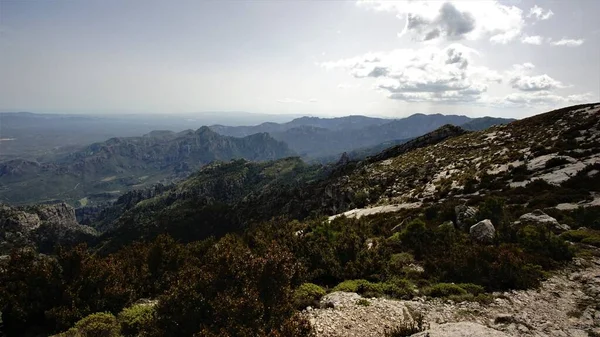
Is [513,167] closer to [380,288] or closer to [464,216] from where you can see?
[464,216]

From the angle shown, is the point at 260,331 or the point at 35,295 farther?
the point at 35,295

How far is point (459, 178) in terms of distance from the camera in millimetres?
33062

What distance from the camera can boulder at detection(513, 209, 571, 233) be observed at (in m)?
17.2

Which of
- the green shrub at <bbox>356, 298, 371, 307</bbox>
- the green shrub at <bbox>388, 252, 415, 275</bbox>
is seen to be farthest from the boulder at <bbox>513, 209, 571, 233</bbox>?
the green shrub at <bbox>356, 298, 371, 307</bbox>

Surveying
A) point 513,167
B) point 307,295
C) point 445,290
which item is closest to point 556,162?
point 513,167

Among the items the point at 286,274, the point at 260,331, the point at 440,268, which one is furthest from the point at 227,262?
the point at 440,268

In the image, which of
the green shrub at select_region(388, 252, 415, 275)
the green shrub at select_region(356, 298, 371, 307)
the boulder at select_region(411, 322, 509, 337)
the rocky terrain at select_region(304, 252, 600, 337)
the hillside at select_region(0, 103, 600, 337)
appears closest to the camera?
the boulder at select_region(411, 322, 509, 337)

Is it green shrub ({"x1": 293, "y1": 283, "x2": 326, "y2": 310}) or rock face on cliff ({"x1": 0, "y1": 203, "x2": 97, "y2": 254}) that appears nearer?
green shrub ({"x1": 293, "y1": 283, "x2": 326, "y2": 310})

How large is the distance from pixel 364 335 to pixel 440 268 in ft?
21.0

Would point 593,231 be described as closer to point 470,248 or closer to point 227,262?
point 470,248

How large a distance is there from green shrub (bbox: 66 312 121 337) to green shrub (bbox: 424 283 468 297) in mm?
11014

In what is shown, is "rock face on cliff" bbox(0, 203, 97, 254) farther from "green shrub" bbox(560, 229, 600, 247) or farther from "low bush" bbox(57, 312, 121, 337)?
"green shrub" bbox(560, 229, 600, 247)

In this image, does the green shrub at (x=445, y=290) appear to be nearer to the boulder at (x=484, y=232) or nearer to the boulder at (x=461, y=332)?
the boulder at (x=461, y=332)

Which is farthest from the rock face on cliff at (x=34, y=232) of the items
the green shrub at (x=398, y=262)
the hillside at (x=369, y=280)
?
the green shrub at (x=398, y=262)
